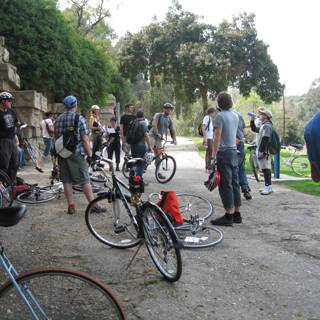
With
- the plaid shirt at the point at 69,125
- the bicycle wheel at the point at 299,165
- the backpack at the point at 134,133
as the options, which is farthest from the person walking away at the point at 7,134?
the bicycle wheel at the point at 299,165

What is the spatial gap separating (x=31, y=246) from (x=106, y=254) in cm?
97

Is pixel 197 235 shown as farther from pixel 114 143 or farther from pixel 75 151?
pixel 114 143

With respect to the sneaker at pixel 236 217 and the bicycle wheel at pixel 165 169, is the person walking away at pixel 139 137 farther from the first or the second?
the sneaker at pixel 236 217

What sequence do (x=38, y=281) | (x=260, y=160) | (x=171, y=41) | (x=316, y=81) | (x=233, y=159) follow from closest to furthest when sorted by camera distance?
(x=38, y=281) → (x=233, y=159) → (x=260, y=160) → (x=171, y=41) → (x=316, y=81)

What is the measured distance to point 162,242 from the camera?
15.0 feet

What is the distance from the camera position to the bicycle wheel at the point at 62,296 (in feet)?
8.72

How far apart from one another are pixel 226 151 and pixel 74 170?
224 cm

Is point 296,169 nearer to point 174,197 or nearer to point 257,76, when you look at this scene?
point 174,197

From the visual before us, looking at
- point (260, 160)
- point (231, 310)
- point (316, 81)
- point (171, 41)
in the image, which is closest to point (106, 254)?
point (231, 310)

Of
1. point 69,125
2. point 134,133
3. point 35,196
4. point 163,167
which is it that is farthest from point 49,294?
point 163,167

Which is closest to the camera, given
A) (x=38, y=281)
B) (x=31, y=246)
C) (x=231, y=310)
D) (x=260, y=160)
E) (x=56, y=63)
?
(x=38, y=281)

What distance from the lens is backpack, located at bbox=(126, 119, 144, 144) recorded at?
33.3 ft

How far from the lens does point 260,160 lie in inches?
376

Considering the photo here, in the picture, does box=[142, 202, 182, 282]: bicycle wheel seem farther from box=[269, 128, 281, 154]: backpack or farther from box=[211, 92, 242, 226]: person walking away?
box=[269, 128, 281, 154]: backpack
